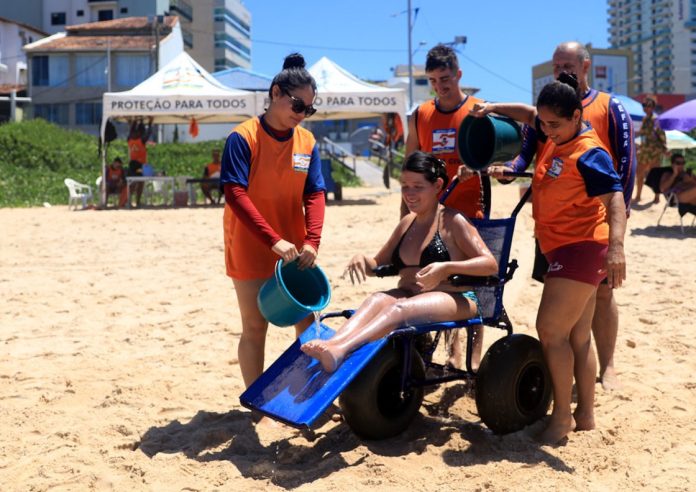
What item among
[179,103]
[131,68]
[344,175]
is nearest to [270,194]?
[179,103]

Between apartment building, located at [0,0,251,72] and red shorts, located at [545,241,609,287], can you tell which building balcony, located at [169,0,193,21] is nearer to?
apartment building, located at [0,0,251,72]

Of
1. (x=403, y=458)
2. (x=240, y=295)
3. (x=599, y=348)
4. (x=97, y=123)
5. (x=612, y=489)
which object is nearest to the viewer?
(x=612, y=489)

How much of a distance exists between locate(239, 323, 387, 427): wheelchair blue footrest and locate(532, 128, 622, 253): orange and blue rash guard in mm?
953

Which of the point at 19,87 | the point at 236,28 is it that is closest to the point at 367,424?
the point at 19,87

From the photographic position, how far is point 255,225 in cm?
366

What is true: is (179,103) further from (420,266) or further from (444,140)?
→ (420,266)

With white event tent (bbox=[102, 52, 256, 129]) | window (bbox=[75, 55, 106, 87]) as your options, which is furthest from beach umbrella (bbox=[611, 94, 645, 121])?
window (bbox=[75, 55, 106, 87])

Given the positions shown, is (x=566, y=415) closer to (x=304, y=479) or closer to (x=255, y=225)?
(x=304, y=479)

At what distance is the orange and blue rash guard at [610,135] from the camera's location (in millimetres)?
4066

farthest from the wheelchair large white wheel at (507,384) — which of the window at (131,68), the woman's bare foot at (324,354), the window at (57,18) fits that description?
the window at (57,18)

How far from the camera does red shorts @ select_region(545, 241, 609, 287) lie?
139 inches

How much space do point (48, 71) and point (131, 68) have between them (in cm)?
492

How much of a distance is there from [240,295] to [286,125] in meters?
0.87

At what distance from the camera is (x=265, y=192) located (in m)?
3.86
